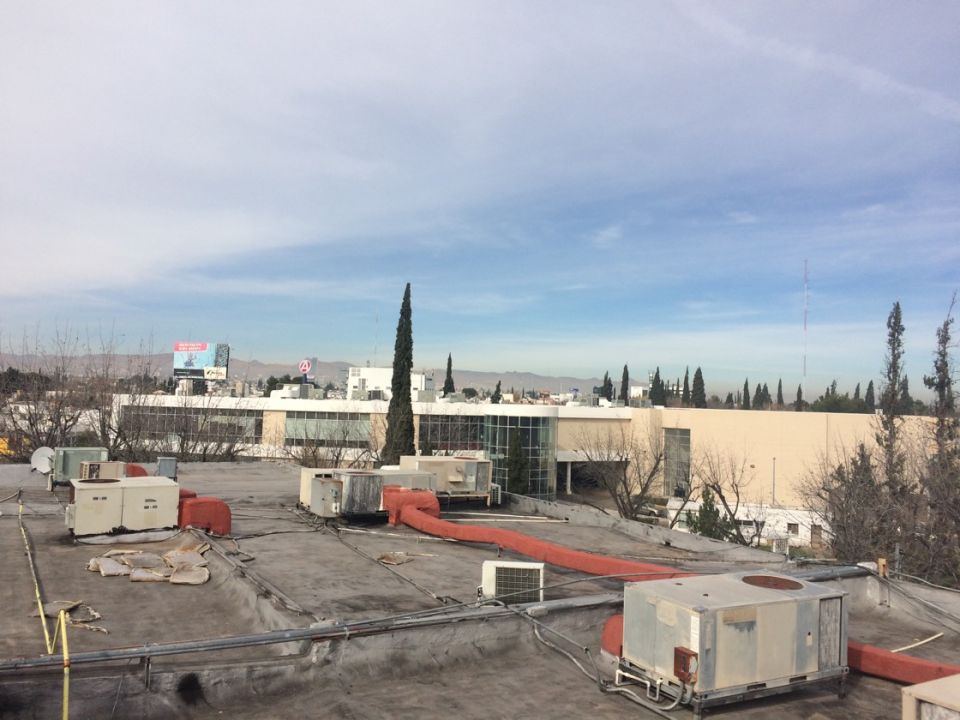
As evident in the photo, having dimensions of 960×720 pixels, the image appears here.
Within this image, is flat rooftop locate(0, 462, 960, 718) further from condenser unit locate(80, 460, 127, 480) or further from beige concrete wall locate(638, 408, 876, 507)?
beige concrete wall locate(638, 408, 876, 507)

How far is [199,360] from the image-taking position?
102 metres

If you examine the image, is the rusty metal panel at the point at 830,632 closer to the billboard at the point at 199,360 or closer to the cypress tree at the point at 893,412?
the cypress tree at the point at 893,412

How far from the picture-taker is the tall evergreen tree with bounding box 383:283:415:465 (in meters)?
53.5

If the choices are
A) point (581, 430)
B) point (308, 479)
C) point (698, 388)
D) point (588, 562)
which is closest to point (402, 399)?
point (581, 430)

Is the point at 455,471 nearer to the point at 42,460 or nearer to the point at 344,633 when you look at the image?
the point at 42,460

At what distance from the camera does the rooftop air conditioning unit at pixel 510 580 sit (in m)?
Answer: 11.4

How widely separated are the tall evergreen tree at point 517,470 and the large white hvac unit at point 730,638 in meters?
52.3

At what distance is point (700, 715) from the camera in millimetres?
8203

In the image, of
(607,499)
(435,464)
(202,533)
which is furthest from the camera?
(607,499)

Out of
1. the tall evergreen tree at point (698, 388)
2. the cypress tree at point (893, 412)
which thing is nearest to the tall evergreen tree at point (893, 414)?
the cypress tree at point (893, 412)

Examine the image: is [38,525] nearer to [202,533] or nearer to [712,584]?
[202,533]

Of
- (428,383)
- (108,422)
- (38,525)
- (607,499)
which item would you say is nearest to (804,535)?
(607,499)

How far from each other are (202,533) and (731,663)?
43.2ft

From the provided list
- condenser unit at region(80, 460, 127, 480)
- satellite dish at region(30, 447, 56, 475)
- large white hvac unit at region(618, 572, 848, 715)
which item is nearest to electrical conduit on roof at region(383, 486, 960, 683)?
large white hvac unit at region(618, 572, 848, 715)
